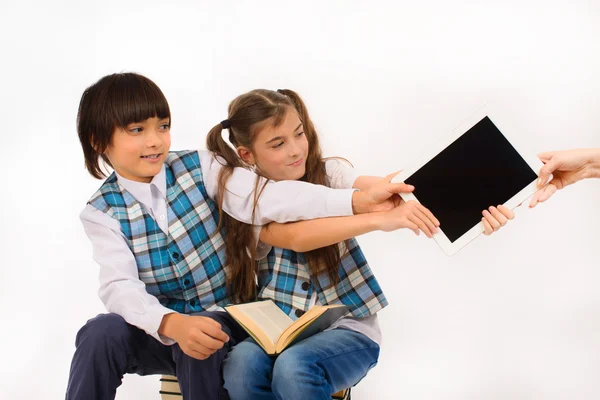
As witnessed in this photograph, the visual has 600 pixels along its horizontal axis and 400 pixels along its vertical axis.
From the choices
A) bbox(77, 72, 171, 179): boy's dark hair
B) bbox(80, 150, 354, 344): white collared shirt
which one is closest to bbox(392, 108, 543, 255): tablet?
bbox(80, 150, 354, 344): white collared shirt

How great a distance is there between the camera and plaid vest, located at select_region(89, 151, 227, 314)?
2.06 meters

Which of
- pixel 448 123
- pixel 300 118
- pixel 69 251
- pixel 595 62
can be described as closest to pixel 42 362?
pixel 69 251

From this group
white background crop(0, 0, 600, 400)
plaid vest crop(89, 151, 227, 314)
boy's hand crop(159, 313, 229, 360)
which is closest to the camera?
boy's hand crop(159, 313, 229, 360)

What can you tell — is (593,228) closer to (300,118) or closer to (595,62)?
(595,62)

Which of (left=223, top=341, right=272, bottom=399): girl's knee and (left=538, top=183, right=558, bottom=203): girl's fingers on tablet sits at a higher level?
(left=223, top=341, right=272, bottom=399): girl's knee

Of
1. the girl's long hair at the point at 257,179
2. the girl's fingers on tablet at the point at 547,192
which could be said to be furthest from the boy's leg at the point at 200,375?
the girl's fingers on tablet at the point at 547,192

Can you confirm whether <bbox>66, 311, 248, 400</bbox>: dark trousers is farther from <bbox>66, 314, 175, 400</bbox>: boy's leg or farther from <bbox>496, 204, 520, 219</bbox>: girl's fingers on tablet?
<bbox>496, 204, 520, 219</bbox>: girl's fingers on tablet

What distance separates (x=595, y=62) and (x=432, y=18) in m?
0.58

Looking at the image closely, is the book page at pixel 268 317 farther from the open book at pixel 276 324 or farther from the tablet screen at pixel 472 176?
the tablet screen at pixel 472 176

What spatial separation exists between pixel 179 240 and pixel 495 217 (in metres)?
0.77

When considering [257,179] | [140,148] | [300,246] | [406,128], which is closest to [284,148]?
[257,179]

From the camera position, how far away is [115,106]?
2035mm

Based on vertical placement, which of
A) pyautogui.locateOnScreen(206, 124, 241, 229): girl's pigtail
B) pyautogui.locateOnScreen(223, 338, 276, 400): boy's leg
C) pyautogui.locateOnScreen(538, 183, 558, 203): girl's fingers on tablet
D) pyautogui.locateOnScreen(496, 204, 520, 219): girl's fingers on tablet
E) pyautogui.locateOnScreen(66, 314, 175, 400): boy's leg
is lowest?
pyautogui.locateOnScreen(538, 183, 558, 203): girl's fingers on tablet

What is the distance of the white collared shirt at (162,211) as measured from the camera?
6.43 feet
